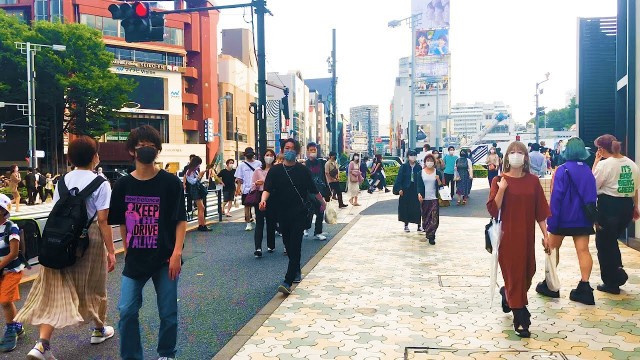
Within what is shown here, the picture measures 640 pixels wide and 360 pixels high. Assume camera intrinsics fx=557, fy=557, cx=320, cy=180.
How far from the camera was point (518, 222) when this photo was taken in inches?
193

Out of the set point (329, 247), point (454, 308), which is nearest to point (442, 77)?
point (329, 247)

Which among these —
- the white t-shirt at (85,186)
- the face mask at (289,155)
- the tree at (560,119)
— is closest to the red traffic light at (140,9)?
the face mask at (289,155)

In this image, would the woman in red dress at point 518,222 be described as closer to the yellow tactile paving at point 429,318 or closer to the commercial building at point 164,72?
the yellow tactile paving at point 429,318

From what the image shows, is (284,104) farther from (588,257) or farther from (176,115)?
(176,115)

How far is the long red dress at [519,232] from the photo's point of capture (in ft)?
16.1

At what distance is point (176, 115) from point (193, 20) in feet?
32.3

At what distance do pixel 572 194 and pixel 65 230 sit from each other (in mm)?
4907

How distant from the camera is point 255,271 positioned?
26.5 feet

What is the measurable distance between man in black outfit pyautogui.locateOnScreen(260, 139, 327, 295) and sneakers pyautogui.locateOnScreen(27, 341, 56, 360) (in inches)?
108

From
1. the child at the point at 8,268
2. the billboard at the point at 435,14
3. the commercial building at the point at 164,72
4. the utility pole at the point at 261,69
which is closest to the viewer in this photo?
the child at the point at 8,268

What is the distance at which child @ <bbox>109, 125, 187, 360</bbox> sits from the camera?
3.83 m

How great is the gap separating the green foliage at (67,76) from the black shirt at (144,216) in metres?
38.6

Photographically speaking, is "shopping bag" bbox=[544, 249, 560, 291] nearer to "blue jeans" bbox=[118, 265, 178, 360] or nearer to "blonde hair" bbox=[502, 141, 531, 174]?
"blonde hair" bbox=[502, 141, 531, 174]

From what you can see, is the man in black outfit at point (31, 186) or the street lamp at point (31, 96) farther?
the street lamp at point (31, 96)
